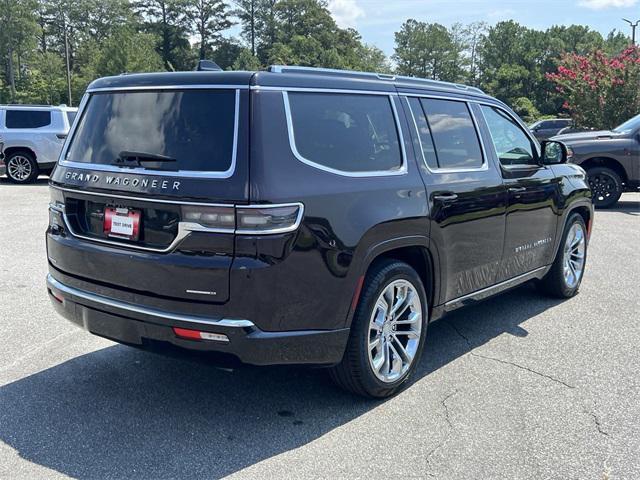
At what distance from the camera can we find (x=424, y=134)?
4.26 meters

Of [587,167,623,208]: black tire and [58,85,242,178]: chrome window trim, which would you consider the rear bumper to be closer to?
[58,85,242,178]: chrome window trim

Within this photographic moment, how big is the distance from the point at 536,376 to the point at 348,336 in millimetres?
→ 1574

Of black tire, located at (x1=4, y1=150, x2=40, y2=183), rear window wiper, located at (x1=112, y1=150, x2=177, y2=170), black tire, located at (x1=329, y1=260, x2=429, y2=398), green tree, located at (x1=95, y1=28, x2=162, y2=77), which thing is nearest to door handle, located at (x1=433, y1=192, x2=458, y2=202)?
black tire, located at (x1=329, y1=260, x2=429, y2=398)

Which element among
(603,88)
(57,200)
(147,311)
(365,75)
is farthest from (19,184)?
(603,88)

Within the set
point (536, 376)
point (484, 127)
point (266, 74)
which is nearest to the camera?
point (266, 74)

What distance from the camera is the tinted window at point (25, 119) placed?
1550 centimetres

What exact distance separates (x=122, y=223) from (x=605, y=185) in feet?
37.1

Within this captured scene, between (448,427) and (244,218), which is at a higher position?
(244,218)

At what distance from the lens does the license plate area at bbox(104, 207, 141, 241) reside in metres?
3.38

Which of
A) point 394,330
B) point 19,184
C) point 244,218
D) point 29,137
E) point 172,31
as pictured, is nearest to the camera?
point 244,218

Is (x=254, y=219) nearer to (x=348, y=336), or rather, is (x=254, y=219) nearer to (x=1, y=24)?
(x=348, y=336)

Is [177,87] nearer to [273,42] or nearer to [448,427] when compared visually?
[448,427]

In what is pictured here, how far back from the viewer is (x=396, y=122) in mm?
4051

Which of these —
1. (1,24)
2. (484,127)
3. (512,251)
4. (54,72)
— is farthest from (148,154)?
(1,24)
